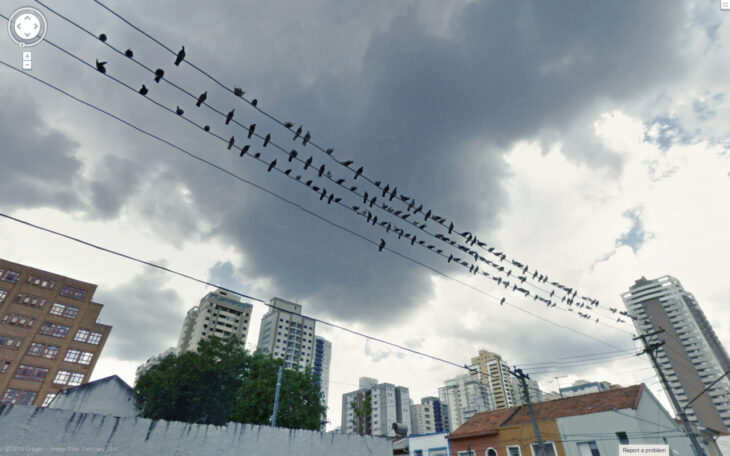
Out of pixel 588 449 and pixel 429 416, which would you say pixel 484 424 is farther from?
pixel 429 416

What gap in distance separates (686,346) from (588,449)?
160 metres

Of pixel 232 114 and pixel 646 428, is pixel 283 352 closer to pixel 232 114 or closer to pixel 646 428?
pixel 646 428

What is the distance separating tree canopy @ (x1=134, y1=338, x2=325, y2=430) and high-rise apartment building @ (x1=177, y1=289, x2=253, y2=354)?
69.5 meters

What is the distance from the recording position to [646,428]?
2292 centimetres

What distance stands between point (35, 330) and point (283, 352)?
73318 mm

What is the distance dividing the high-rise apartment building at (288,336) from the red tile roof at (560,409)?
9197 cm

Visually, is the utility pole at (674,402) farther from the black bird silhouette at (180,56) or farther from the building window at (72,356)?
the building window at (72,356)

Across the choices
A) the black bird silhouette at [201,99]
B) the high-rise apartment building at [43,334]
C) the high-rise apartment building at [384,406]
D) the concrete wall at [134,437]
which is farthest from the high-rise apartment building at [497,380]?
the black bird silhouette at [201,99]

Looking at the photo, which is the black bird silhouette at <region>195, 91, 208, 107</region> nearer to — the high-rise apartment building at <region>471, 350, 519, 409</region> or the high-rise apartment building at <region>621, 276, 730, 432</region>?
the high-rise apartment building at <region>471, 350, 519, 409</region>

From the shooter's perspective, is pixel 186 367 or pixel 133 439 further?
pixel 186 367

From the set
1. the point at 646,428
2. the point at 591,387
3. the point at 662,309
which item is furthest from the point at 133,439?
the point at 662,309

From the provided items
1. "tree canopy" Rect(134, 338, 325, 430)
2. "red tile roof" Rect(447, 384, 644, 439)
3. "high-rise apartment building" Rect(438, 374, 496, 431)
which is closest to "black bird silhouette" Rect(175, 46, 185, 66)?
"tree canopy" Rect(134, 338, 325, 430)

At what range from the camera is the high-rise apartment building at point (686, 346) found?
12356 centimetres

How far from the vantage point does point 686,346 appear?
133500mm
